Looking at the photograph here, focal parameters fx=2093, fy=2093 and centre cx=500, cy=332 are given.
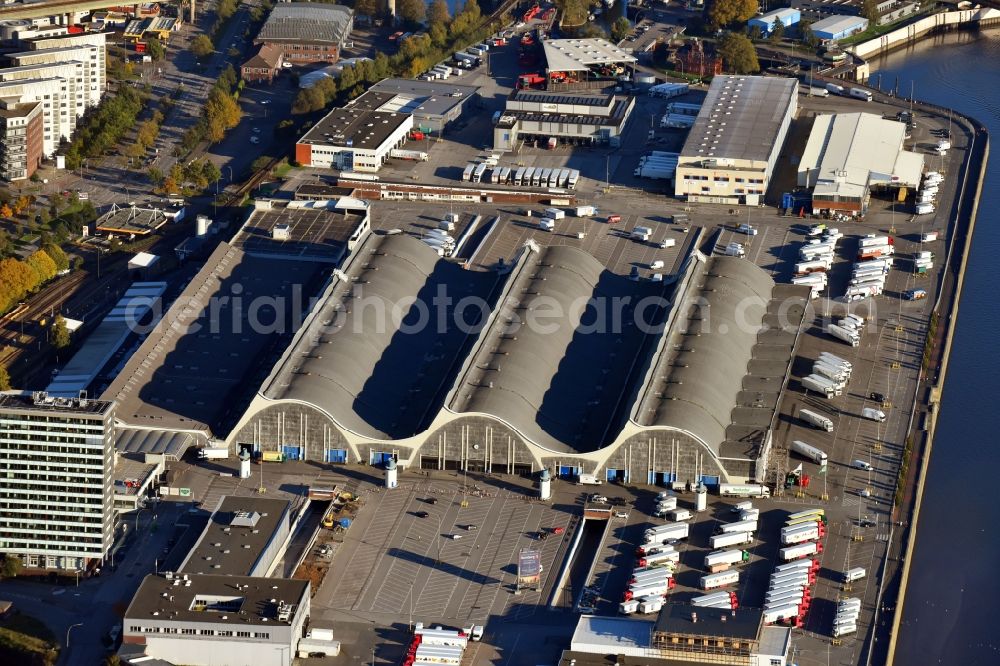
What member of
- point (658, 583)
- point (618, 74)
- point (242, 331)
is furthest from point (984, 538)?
point (618, 74)

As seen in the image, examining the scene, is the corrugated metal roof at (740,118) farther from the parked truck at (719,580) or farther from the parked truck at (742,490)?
the parked truck at (719,580)

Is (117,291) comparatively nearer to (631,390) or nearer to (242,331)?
(242,331)

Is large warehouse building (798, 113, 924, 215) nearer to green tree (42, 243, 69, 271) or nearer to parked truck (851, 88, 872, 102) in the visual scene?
parked truck (851, 88, 872, 102)

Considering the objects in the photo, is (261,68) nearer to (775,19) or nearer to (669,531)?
(775,19)

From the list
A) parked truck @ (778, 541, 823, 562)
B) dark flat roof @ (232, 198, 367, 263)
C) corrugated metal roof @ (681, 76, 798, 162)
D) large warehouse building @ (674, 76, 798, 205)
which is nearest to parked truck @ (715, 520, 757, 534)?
parked truck @ (778, 541, 823, 562)

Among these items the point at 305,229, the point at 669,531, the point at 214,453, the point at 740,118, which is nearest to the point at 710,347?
the point at 669,531
